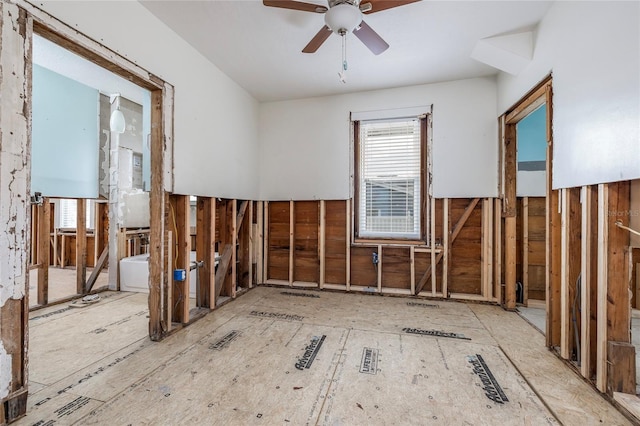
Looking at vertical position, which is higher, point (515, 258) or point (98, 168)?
point (98, 168)

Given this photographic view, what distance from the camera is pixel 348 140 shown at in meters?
4.01

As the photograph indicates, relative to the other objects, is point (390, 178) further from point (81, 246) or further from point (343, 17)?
point (81, 246)

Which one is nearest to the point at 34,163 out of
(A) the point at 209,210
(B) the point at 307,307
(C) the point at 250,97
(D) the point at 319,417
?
(A) the point at 209,210

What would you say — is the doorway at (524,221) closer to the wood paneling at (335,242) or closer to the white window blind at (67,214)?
the wood paneling at (335,242)

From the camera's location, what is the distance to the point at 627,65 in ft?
5.01

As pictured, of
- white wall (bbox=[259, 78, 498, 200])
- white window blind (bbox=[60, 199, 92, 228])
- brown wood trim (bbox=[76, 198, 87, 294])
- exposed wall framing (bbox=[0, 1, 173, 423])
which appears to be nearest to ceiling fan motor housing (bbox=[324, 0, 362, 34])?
exposed wall framing (bbox=[0, 1, 173, 423])

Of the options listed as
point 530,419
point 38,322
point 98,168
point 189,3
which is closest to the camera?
point 530,419

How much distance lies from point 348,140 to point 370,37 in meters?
1.78

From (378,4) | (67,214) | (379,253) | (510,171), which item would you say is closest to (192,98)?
(378,4)

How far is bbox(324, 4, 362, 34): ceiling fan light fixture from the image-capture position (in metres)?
1.93

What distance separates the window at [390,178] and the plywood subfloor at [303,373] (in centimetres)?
135

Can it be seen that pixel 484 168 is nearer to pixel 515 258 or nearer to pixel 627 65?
pixel 515 258

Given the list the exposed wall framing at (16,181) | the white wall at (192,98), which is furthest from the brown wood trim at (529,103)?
the exposed wall framing at (16,181)

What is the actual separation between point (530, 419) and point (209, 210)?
10.3 feet
